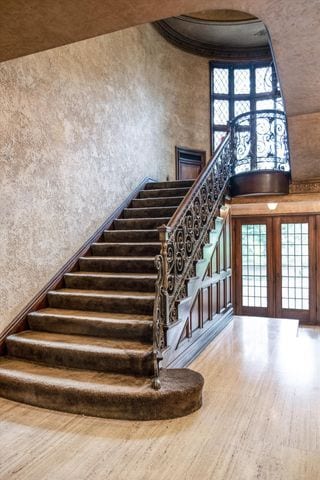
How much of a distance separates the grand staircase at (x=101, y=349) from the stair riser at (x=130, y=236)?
0.02 metres

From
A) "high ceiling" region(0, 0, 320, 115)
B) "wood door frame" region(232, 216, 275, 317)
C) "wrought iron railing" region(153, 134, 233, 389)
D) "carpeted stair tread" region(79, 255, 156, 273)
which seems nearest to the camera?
"high ceiling" region(0, 0, 320, 115)

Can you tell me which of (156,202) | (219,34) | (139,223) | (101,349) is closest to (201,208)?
(139,223)

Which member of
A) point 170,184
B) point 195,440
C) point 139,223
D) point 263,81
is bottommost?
point 195,440

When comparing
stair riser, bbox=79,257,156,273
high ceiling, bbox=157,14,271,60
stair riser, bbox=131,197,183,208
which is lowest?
stair riser, bbox=79,257,156,273

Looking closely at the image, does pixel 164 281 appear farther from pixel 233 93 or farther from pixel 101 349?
pixel 233 93

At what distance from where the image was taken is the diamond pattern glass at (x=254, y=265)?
7.74 metres

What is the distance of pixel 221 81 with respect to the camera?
8180 mm

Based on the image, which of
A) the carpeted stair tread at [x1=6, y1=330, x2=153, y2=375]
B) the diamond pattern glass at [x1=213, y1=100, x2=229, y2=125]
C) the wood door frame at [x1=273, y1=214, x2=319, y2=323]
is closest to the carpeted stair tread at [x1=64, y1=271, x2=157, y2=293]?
the carpeted stair tread at [x1=6, y1=330, x2=153, y2=375]

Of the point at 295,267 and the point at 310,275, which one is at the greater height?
the point at 295,267

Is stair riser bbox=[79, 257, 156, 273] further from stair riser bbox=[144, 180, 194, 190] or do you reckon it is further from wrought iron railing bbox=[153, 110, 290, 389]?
stair riser bbox=[144, 180, 194, 190]

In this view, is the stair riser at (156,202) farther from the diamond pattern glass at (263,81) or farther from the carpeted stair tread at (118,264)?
the diamond pattern glass at (263,81)

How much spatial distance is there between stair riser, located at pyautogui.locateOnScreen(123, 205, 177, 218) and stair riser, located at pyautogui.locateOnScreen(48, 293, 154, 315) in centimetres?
180

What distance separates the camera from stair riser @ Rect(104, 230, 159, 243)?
4.48 meters

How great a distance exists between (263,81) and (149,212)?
5.05 m
